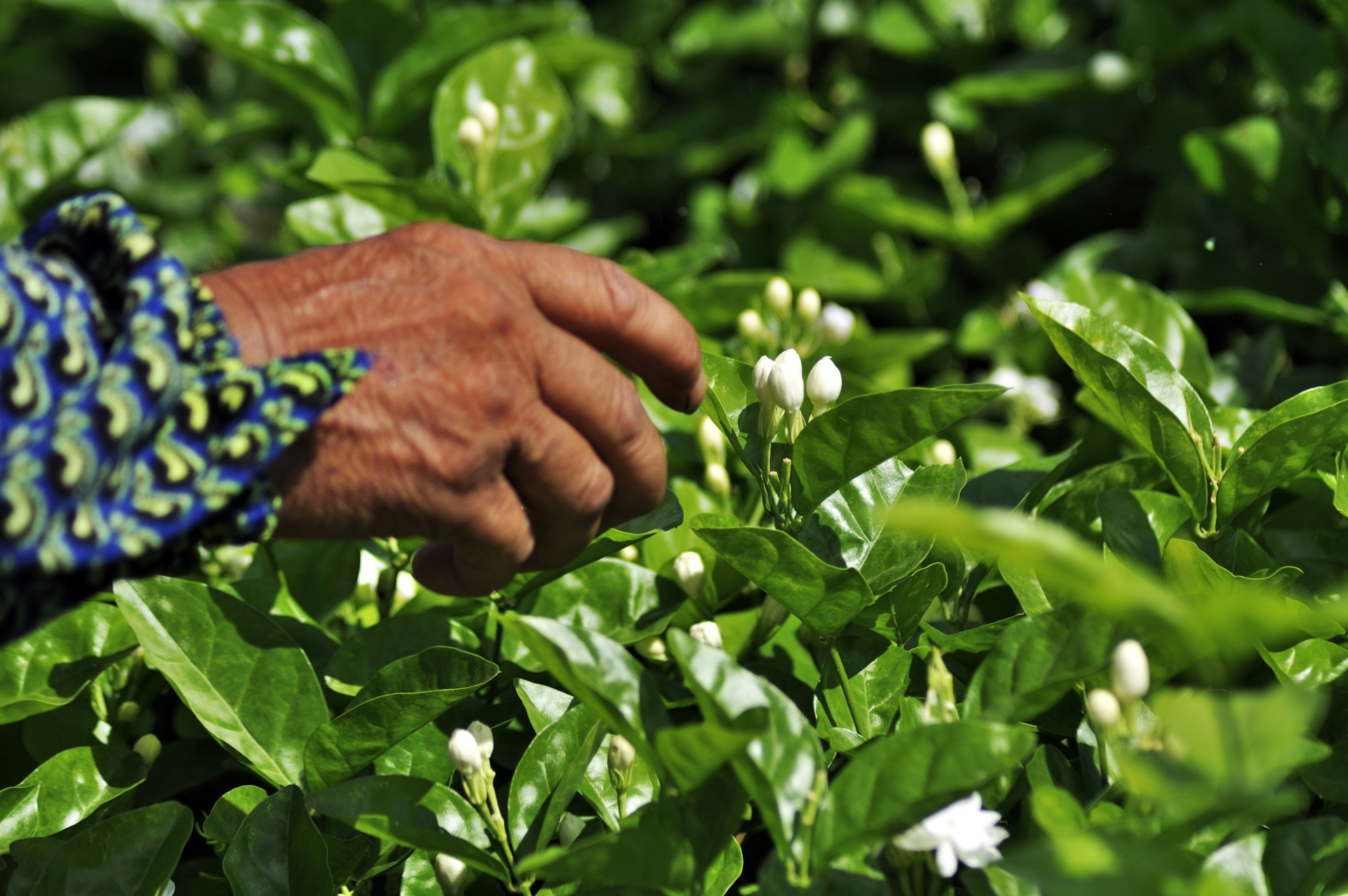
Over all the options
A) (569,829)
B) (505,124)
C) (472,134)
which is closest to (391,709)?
(569,829)

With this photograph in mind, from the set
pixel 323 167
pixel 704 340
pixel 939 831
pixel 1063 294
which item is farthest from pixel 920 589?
pixel 323 167

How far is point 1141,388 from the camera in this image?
1.03 m

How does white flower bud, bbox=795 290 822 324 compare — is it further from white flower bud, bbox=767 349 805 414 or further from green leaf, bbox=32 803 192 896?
green leaf, bbox=32 803 192 896

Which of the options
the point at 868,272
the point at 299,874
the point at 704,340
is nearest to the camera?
the point at 299,874

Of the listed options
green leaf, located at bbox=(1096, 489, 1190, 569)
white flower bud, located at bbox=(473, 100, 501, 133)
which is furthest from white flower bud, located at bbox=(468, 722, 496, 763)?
white flower bud, located at bbox=(473, 100, 501, 133)

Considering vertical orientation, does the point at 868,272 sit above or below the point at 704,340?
below

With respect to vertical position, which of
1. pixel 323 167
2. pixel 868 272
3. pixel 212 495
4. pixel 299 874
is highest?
pixel 212 495

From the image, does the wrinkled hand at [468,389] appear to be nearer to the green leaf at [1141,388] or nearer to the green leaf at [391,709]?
the green leaf at [391,709]

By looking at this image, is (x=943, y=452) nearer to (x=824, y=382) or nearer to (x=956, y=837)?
(x=824, y=382)

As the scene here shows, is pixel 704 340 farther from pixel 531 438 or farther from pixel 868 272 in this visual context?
pixel 868 272

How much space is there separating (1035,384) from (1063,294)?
0.84ft

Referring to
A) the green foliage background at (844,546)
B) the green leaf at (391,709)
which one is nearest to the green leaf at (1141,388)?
the green foliage background at (844,546)

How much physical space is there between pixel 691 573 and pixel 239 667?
0.45 metres

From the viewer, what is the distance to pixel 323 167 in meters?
1.51
